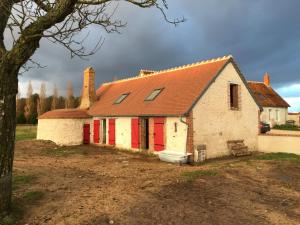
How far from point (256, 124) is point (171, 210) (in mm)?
14827

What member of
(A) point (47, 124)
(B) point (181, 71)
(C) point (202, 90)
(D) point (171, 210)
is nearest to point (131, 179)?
(D) point (171, 210)

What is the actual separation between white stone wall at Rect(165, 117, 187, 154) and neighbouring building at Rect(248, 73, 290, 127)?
24.1m

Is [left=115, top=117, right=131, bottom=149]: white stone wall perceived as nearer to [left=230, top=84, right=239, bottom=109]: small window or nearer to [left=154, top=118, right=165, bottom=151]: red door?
[left=154, top=118, right=165, bottom=151]: red door

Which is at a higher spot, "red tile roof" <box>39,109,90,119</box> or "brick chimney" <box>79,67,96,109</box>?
"brick chimney" <box>79,67,96,109</box>

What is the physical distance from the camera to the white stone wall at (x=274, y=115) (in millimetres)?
38750

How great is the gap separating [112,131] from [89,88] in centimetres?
694

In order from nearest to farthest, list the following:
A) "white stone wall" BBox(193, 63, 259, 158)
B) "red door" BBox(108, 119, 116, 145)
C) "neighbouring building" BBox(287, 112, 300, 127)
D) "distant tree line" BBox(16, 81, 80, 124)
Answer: "white stone wall" BBox(193, 63, 259, 158) → "red door" BBox(108, 119, 116, 145) → "neighbouring building" BBox(287, 112, 300, 127) → "distant tree line" BBox(16, 81, 80, 124)

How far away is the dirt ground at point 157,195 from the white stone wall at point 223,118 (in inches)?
123

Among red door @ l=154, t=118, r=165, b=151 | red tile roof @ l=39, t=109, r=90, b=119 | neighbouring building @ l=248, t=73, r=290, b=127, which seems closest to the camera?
red door @ l=154, t=118, r=165, b=151

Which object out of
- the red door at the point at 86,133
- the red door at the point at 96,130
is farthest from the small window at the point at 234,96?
the red door at the point at 86,133

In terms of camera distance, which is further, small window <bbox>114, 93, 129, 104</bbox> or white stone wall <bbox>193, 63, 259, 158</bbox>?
small window <bbox>114, 93, 129, 104</bbox>

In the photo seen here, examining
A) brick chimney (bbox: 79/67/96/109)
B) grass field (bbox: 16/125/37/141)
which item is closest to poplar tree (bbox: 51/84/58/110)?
grass field (bbox: 16/125/37/141)

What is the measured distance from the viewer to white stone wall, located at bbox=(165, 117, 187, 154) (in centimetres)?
1684

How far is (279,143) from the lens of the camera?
20.0 metres
